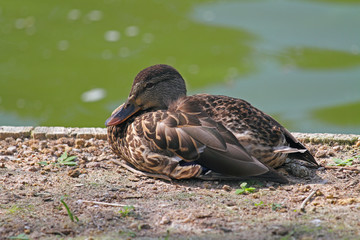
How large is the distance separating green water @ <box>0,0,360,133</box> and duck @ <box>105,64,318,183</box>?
3668mm

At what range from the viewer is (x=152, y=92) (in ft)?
16.3

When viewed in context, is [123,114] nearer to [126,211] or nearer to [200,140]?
[200,140]

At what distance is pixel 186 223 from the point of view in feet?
11.7

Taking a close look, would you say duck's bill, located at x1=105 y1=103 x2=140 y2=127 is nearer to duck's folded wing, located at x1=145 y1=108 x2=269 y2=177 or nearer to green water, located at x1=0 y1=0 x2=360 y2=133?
duck's folded wing, located at x1=145 y1=108 x2=269 y2=177

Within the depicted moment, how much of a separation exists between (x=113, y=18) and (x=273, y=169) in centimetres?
814

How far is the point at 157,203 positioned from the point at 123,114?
44.6 inches

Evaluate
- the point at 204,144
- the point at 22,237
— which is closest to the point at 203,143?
the point at 204,144

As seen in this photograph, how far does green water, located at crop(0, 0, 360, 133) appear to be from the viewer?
360 inches

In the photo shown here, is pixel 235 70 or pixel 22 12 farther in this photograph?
pixel 22 12

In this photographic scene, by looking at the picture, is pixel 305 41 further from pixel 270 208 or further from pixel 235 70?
pixel 270 208

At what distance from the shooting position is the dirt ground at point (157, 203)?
3.46 m

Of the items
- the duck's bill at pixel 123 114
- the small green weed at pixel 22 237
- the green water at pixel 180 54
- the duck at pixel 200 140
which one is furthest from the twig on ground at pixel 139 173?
the green water at pixel 180 54

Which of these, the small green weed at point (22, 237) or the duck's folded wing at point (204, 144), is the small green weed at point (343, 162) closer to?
the duck's folded wing at point (204, 144)

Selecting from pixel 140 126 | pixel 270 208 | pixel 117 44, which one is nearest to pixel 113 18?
pixel 117 44
